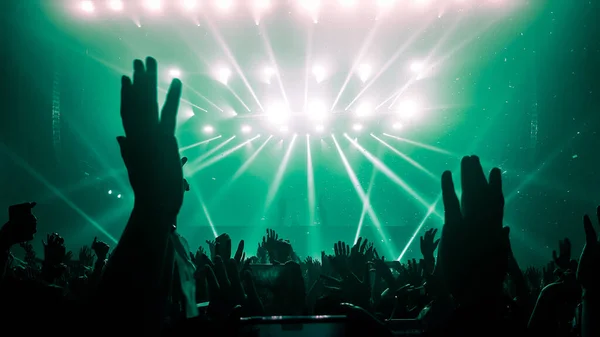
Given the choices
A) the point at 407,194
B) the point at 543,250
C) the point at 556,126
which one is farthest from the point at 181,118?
the point at 543,250

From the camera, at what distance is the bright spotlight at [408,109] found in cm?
1739

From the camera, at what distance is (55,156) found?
1562 centimetres

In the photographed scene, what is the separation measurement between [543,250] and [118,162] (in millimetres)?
24641

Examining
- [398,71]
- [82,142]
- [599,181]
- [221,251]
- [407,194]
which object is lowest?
[221,251]

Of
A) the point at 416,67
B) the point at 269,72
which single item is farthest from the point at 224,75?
the point at 416,67

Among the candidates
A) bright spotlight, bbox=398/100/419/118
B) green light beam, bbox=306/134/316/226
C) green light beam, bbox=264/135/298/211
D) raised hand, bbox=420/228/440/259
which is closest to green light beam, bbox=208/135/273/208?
green light beam, bbox=264/135/298/211

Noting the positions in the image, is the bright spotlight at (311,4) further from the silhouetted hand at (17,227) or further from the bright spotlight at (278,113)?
the silhouetted hand at (17,227)

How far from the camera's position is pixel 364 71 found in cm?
1448

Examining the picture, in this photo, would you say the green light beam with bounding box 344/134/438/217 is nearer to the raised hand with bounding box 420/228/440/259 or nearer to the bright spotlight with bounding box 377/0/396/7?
the bright spotlight with bounding box 377/0/396/7

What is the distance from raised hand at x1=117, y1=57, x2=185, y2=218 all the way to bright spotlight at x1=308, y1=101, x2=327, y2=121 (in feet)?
55.7

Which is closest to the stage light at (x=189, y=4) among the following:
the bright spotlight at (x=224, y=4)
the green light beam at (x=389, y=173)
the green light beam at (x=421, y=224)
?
the bright spotlight at (x=224, y=4)

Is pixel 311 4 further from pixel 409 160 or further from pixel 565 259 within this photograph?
pixel 409 160

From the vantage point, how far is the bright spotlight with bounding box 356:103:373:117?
18219mm

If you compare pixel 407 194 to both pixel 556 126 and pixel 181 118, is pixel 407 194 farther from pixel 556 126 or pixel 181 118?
pixel 181 118
